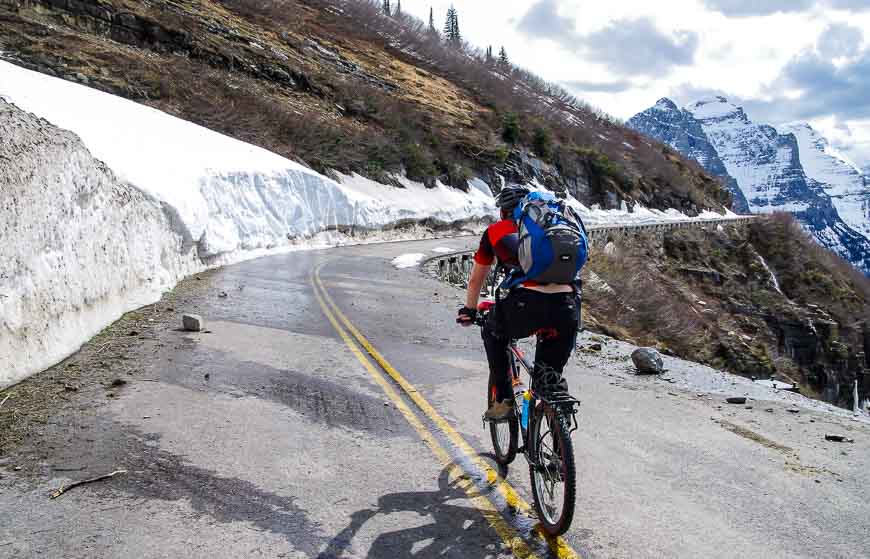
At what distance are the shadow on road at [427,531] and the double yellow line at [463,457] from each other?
0.29ft

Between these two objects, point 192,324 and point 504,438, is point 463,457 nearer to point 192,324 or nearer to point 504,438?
point 504,438

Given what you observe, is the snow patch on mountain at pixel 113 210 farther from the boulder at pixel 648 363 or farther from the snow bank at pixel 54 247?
the boulder at pixel 648 363

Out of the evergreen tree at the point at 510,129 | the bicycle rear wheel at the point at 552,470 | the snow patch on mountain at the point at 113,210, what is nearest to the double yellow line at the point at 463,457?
the bicycle rear wheel at the point at 552,470

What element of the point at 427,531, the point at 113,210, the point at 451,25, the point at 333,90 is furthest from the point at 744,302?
the point at 451,25

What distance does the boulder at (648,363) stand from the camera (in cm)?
849

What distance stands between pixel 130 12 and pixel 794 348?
4594 cm

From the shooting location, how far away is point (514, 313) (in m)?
3.80

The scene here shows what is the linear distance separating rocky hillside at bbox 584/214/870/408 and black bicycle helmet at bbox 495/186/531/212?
37.0ft

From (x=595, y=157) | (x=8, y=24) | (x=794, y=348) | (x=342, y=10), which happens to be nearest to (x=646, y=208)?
(x=595, y=157)

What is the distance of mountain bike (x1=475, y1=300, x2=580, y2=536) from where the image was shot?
135 inches

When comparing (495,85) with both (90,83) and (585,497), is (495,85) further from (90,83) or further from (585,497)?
(585,497)

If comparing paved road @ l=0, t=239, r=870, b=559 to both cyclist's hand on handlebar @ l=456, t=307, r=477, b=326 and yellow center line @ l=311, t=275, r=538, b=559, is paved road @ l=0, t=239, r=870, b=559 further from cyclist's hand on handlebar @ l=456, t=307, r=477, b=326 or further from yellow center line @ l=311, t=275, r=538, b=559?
cyclist's hand on handlebar @ l=456, t=307, r=477, b=326

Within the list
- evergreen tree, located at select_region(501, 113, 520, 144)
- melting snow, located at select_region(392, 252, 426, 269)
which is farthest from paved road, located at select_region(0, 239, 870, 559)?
evergreen tree, located at select_region(501, 113, 520, 144)

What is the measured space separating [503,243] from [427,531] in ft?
5.90
